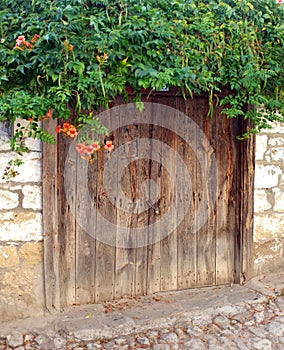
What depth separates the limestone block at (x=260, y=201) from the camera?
3947mm

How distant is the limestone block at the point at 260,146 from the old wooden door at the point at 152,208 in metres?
0.10

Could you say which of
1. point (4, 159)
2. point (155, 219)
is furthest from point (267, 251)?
point (4, 159)

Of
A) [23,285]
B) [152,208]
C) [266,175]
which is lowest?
[23,285]

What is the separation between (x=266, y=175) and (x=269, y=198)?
228 millimetres

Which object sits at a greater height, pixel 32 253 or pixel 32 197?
pixel 32 197

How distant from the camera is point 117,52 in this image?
299 centimetres

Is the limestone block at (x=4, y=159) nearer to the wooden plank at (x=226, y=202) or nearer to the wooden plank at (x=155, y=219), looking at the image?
the wooden plank at (x=155, y=219)

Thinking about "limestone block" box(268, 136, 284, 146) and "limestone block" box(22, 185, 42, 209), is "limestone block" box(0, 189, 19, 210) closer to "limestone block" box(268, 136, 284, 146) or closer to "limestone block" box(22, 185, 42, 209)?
"limestone block" box(22, 185, 42, 209)

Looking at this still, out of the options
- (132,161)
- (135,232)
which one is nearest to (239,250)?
(135,232)

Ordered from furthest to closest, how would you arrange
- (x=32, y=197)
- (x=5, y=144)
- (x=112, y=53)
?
(x=32, y=197) < (x=5, y=144) < (x=112, y=53)

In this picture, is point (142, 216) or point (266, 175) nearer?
point (142, 216)

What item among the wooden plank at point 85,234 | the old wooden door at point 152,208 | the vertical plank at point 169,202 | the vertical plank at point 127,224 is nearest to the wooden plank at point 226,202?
the old wooden door at point 152,208

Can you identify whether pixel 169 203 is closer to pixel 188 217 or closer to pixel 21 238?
pixel 188 217

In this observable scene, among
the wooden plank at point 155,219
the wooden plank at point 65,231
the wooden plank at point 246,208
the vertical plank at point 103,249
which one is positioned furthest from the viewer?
the wooden plank at point 246,208
